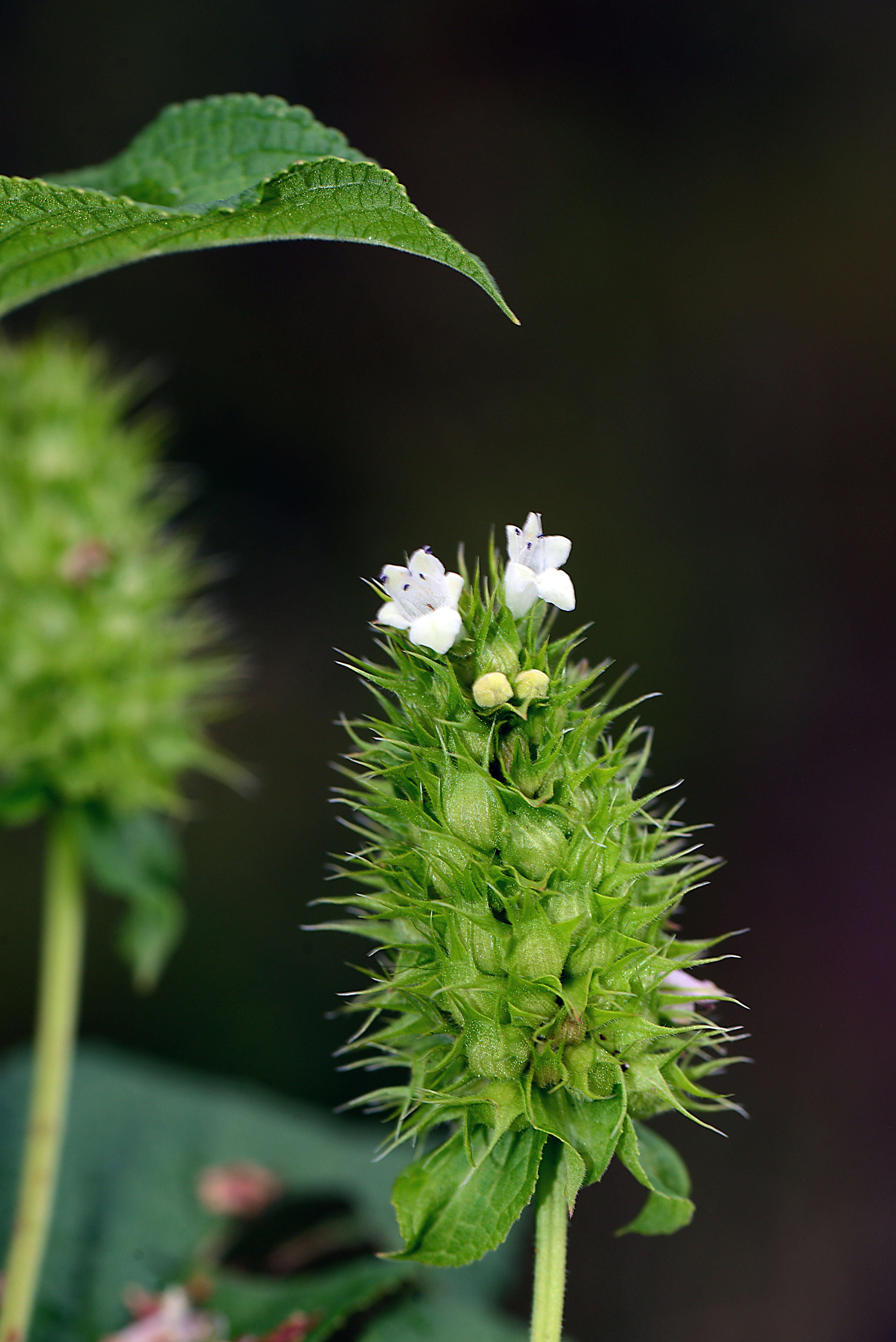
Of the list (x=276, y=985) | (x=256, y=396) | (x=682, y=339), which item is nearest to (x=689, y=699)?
(x=682, y=339)

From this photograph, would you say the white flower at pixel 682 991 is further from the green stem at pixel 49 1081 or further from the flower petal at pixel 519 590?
the green stem at pixel 49 1081

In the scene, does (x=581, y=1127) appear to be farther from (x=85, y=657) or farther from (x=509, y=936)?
(x=85, y=657)

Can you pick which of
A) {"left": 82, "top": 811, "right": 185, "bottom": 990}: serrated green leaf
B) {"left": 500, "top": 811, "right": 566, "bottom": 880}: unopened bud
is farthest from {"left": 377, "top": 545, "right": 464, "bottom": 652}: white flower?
{"left": 82, "top": 811, "right": 185, "bottom": 990}: serrated green leaf

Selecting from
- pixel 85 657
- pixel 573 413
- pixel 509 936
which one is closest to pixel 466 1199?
pixel 509 936

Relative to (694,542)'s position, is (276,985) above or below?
below

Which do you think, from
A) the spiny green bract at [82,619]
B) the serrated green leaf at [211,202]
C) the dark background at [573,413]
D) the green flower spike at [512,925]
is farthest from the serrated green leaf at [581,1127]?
the dark background at [573,413]

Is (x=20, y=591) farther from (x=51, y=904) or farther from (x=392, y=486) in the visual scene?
(x=392, y=486)
